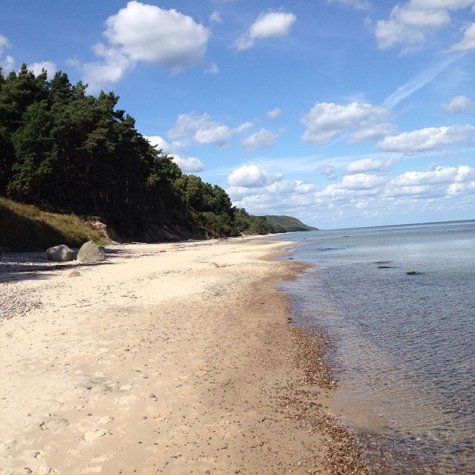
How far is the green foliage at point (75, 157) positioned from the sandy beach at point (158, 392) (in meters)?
23.4

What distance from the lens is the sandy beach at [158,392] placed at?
4898 millimetres

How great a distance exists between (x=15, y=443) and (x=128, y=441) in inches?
49.9

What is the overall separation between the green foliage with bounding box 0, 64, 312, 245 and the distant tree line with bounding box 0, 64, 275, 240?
0.32 feet

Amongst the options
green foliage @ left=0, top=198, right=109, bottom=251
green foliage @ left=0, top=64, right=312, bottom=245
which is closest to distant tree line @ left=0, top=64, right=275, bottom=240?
green foliage @ left=0, top=64, right=312, bottom=245

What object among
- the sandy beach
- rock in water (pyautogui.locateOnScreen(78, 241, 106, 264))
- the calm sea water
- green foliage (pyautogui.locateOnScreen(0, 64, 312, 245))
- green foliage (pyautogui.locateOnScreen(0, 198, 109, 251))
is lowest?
the calm sea water

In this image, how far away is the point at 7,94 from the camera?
152ft

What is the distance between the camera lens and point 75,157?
52500mm

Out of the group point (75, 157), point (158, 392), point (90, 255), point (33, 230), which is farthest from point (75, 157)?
point (158, 392)

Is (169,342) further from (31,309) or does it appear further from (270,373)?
(31,309)

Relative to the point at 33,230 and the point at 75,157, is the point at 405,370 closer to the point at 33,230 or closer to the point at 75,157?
the point at 33,230

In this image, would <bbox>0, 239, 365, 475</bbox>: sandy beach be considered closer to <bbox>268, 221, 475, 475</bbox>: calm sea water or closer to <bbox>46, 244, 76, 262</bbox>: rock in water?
<bbox>268, 221, 475, 475</bbox>: calm sea water

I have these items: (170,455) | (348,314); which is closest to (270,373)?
(170,455)

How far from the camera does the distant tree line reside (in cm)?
4269

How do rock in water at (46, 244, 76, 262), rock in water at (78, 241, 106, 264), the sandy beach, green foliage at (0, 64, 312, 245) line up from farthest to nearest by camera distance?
1. green foliage at (0, 64, 312, 245)
2. rock in water at (78, 241, 106, 264)
3. rock in water at (46, 244, 76, 262)
4. the sandy beach
